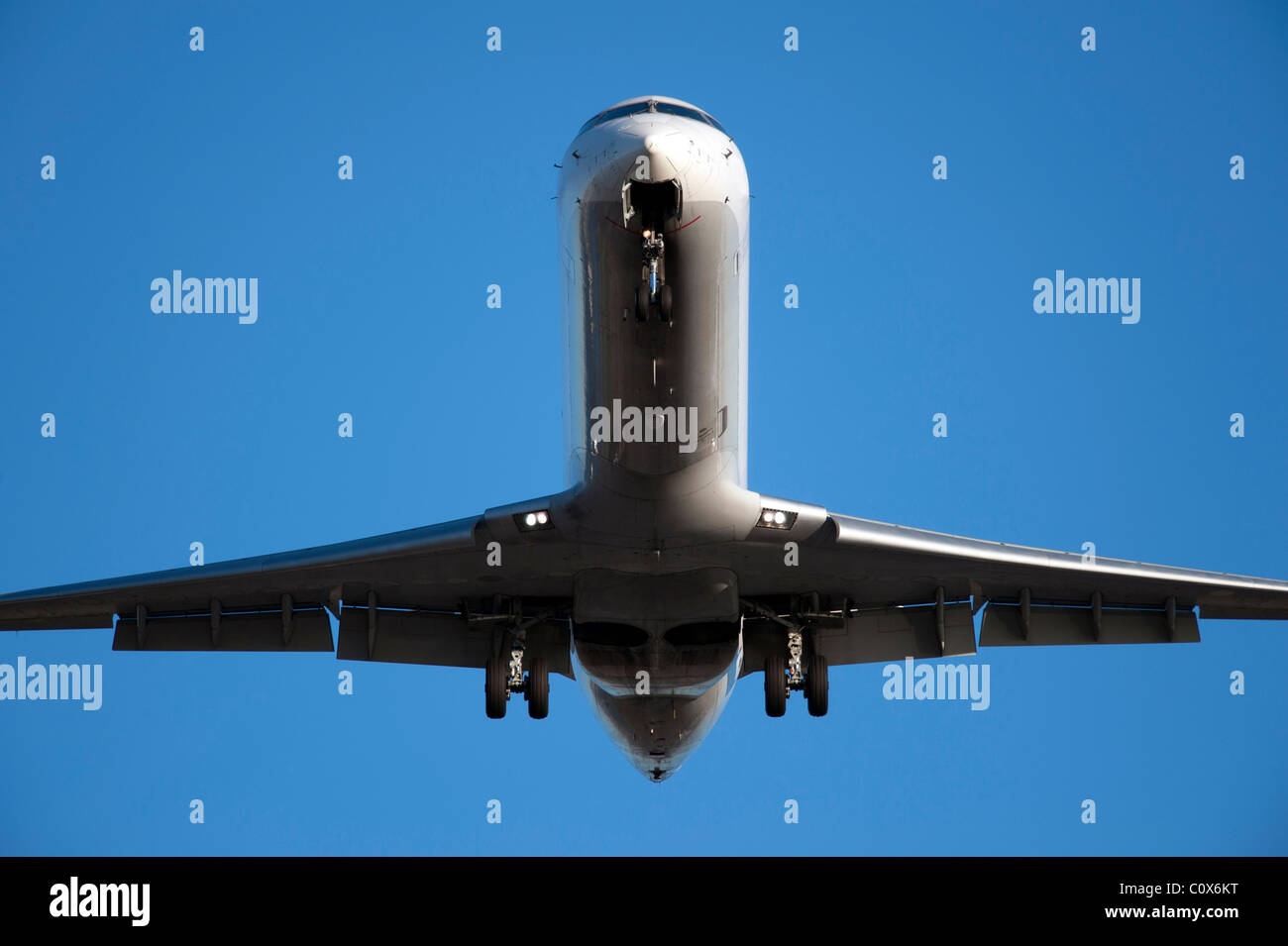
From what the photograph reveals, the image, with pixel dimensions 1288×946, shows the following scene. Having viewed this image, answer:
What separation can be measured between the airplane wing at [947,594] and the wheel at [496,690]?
4460mm

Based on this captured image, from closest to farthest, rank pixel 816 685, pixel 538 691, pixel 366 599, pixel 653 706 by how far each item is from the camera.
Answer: pixel 653 706
pixel 816 685
pixel 538 691
pixel 366 599

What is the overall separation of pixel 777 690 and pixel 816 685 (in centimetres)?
75

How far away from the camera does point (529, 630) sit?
29.1 meters

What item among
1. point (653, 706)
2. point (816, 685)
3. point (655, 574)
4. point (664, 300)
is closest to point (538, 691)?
point (653, 706)

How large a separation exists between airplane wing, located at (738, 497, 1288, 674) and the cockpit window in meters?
6.12

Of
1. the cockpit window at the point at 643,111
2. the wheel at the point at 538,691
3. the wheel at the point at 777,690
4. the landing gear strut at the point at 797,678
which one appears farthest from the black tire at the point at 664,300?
the wheel at the point at 777,690

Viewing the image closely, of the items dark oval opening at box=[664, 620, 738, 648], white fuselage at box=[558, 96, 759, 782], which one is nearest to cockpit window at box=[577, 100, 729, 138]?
white fuselage at box=[558, 96, 759, 782]

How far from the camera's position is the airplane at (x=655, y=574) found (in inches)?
854

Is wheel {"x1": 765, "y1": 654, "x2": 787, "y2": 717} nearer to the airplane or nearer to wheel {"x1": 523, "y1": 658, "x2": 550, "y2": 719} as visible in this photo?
the airplane

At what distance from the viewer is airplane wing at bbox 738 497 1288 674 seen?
25969mm

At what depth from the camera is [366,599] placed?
1139 inches

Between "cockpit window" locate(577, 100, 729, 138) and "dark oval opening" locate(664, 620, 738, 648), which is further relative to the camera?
"dark oval opening" locate(664, 620, 738, 648)

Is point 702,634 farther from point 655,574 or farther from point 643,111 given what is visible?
point 643,111
